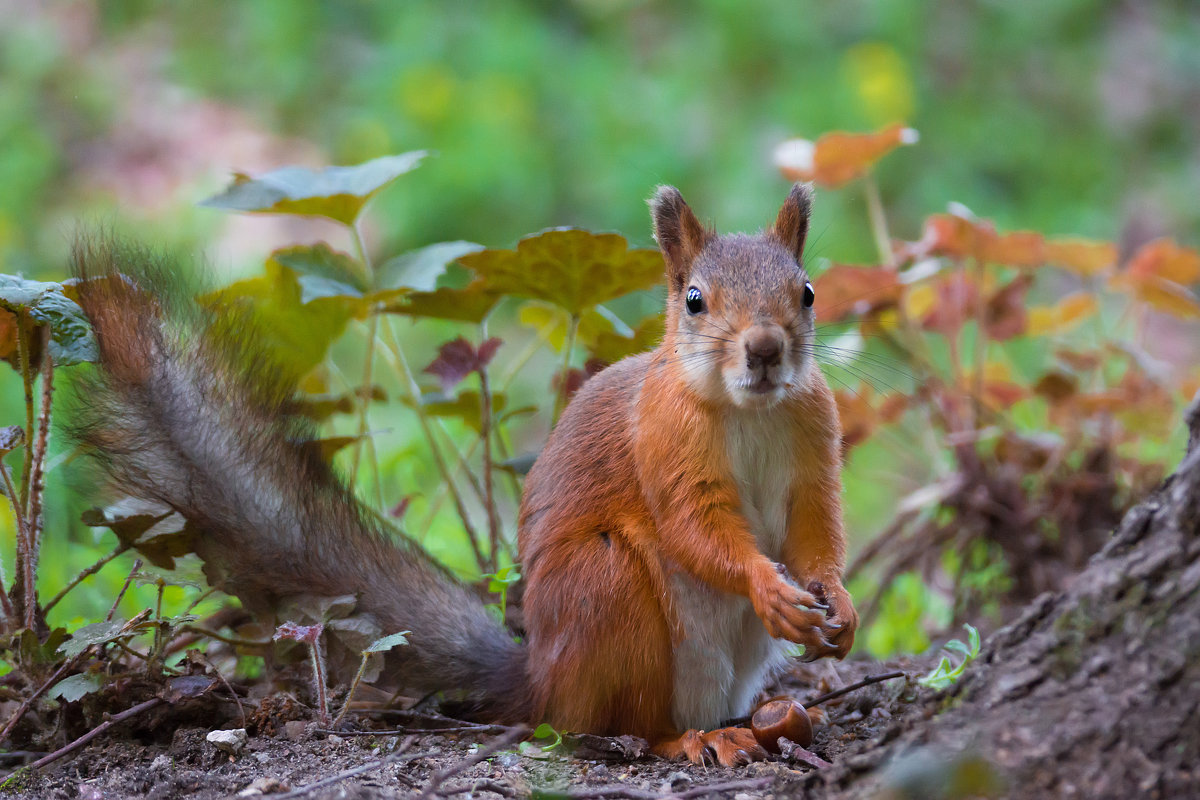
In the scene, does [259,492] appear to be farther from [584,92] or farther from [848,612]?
[584,92]

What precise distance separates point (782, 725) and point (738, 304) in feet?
1.82

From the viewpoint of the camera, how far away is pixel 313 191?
189 cm

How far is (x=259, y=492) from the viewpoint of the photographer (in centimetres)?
162

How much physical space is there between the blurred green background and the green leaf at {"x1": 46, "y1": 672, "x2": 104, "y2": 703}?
2.74m

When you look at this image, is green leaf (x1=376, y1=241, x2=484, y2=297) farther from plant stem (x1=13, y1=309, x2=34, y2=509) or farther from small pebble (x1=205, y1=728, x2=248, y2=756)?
small pebble (x1=205, y1=728, x2=248, y2=756)

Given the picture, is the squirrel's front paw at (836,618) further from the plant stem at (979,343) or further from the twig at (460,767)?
the plant stem at (979,343)

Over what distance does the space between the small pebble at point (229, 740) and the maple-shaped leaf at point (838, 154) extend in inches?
57.7

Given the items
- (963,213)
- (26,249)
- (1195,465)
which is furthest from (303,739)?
(26,249)

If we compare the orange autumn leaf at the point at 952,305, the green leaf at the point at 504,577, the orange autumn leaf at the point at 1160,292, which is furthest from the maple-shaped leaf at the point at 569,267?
the orange autumn leaf at the point at 1160,292

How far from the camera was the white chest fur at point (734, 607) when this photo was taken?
1581mm

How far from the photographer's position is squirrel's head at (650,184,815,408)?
4.79 feet

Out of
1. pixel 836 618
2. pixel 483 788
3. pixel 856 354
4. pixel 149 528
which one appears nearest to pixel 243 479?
pixel 149 528

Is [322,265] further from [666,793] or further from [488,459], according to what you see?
[666,793]

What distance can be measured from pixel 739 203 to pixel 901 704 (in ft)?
8.99
